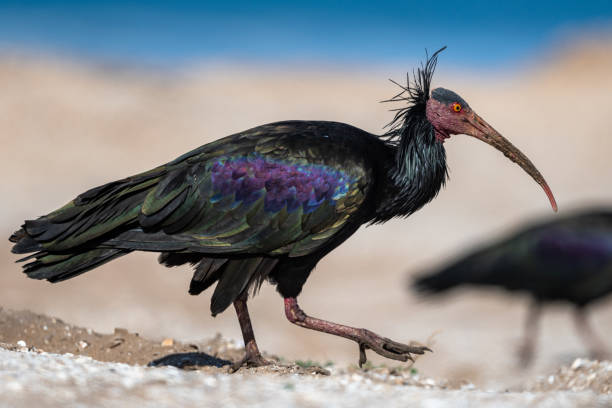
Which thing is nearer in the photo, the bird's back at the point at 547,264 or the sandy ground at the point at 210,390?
the sandy ground at the point at 210,390

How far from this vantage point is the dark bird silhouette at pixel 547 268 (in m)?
12.2

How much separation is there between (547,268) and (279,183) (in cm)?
732

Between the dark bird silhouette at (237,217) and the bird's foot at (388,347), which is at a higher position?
the dark bird silhouette at (237,217)

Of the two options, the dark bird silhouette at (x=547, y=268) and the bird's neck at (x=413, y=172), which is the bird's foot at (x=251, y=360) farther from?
the dark bird silhouette at (x=547, y=268)

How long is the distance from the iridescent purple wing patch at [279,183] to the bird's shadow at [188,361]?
155 centimetres

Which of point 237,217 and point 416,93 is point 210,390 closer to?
point 237,217

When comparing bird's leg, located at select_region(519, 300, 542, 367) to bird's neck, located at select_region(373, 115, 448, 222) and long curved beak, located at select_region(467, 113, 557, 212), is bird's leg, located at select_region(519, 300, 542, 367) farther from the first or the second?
bird's neck, located at select_region(373, 115, 448, 222)

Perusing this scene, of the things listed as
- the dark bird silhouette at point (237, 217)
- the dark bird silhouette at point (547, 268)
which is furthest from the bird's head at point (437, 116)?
the dark bird silhouette at point (547, 268)

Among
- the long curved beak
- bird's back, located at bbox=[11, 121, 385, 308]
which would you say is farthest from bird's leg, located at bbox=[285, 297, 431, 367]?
the long curved beak

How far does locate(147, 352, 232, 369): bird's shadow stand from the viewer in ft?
22.7

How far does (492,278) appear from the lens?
12.5m

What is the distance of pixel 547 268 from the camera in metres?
12.4

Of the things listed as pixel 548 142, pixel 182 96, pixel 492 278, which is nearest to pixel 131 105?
pixel 182 96

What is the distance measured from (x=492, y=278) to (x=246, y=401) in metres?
8.54
